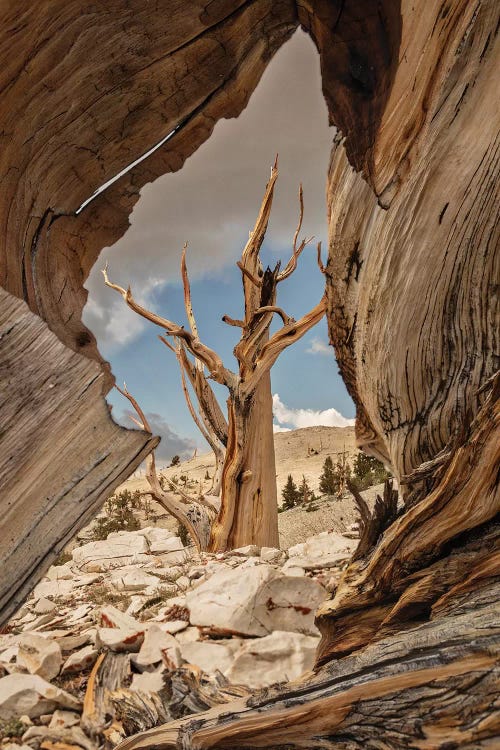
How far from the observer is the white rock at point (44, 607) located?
14.2 feet

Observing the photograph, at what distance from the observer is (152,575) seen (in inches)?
203

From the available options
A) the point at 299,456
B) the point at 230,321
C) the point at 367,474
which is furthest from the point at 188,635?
the point at 299,456

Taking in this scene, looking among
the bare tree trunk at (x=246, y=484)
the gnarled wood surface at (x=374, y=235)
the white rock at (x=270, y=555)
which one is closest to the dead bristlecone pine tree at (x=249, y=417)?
the bare tree trunk at (x=246, y=484)

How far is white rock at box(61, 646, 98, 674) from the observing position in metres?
2.91

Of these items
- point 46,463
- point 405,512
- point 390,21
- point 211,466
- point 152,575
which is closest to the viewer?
point 46,463

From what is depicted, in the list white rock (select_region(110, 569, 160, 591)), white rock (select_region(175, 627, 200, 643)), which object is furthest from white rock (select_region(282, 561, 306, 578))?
white rock (select_region(110, 569, 160, 591))

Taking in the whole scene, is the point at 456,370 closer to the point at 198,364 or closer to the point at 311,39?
the point at 311,39

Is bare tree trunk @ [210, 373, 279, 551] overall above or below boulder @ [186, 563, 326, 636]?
above

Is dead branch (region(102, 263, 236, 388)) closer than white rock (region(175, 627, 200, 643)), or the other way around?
white rock (region(175, 627, 200, 643))

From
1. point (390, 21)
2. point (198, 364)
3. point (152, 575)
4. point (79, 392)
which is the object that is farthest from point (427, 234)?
point (198, 364)

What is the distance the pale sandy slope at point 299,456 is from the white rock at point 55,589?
12437 mm

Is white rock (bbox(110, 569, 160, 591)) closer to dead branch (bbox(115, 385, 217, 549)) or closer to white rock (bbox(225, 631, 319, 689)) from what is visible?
dead branch (bbox(115, 385, 217, 549))

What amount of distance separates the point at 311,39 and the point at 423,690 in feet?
5.85

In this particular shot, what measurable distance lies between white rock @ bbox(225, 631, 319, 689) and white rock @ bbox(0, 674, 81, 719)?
0.82 metres
